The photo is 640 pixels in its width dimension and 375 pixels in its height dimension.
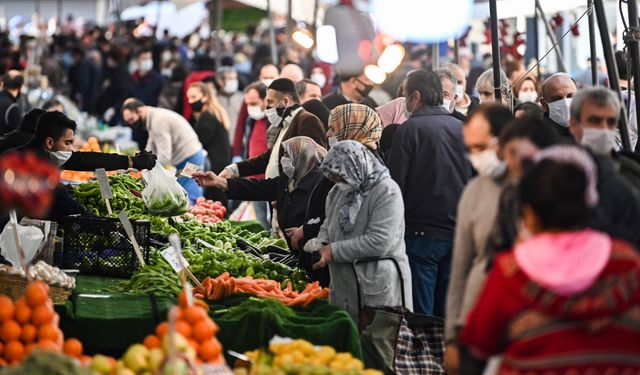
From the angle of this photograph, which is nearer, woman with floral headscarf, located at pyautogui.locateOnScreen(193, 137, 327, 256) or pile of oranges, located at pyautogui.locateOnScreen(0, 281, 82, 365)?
pile of oranges, located at pyautogui.locateOnScreen(0, 281, 82, 365)

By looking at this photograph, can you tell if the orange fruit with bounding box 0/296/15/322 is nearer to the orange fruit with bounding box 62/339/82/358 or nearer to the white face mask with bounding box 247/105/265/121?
the orange fruit with bounding box 62/339/82/358

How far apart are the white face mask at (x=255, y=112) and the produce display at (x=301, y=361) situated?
7009mm

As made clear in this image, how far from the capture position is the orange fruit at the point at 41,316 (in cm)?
562

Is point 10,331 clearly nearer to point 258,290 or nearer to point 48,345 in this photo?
point 48,345

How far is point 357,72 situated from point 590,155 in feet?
24.8

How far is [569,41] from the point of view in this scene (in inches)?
766

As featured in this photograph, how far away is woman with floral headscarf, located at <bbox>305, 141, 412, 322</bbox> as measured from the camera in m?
7.13

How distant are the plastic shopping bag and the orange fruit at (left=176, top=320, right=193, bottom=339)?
3.37m

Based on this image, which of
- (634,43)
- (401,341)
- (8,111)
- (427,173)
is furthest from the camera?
(8,111)

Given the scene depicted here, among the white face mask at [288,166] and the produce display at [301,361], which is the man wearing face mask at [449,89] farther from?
the produce display at [301,361]

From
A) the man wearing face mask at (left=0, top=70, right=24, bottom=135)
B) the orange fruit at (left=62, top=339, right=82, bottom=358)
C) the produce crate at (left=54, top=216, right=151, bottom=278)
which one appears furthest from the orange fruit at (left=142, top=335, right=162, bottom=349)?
the man wearing face mask at (left=0, top=70, right=24, bottom=135)

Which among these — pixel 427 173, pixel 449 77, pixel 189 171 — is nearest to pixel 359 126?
pixel 427 173

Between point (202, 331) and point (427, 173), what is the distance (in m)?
3.05

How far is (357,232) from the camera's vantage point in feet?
23.7
